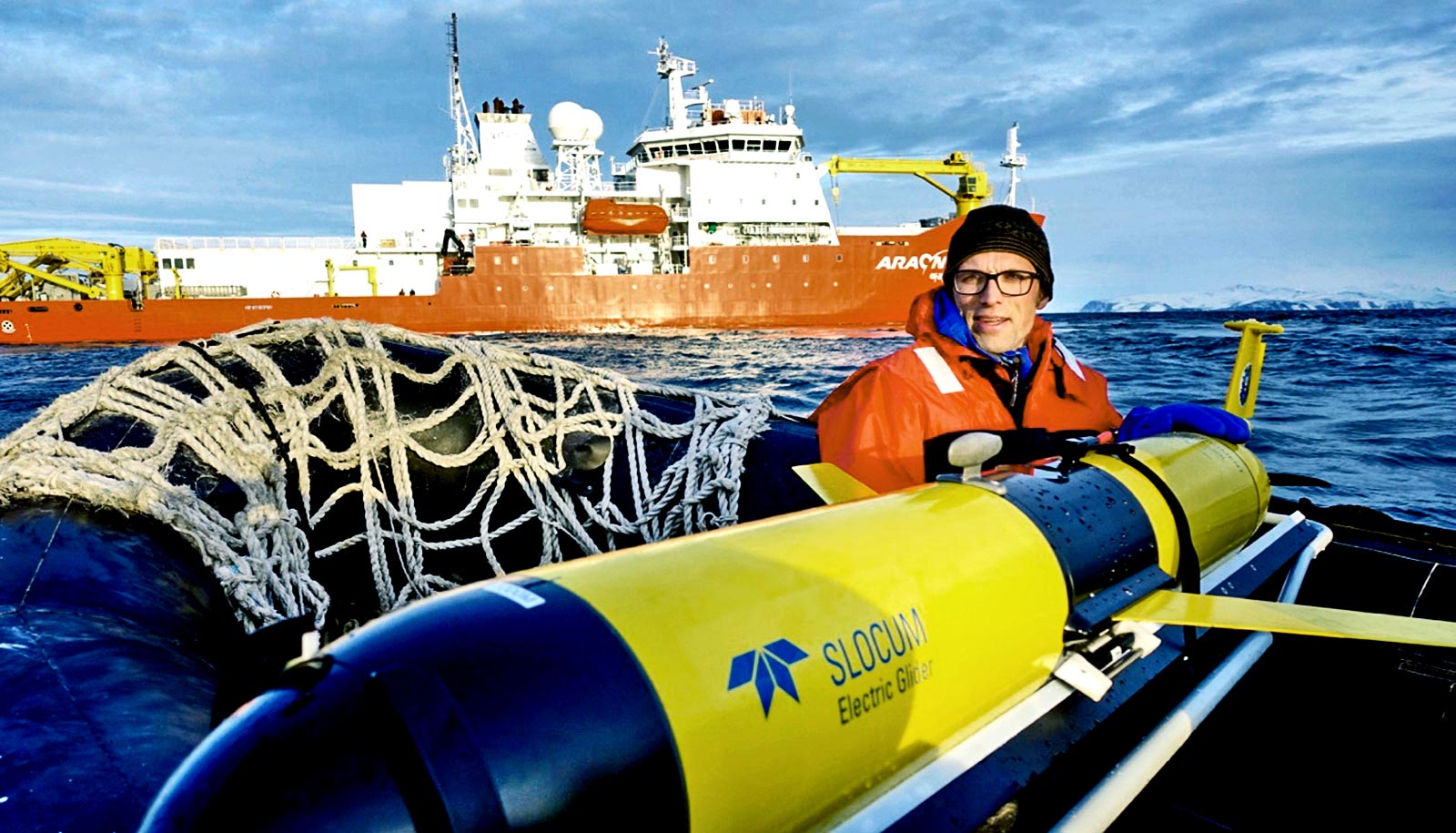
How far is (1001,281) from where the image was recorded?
233cm

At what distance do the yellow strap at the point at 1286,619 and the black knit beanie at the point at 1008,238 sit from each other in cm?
113

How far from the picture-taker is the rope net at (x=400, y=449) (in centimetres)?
230

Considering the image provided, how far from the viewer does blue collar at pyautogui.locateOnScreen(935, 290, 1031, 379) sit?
2.35 meters

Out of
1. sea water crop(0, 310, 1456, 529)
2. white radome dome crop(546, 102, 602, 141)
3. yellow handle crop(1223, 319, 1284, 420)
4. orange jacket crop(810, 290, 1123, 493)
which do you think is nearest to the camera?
orange jacket crop(810, 290, 1123, 493)

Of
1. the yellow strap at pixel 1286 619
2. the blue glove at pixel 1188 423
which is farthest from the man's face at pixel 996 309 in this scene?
the yellow strap at pixel 1286 619

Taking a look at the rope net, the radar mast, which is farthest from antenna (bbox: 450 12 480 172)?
the rope net

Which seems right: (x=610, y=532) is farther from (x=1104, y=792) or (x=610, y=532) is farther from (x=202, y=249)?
(x=202, y=249)

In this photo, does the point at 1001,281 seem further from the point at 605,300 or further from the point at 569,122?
the point at 569,122

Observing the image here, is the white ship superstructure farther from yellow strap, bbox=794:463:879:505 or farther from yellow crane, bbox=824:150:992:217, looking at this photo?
yellow strap, bbox=794:463:879:505

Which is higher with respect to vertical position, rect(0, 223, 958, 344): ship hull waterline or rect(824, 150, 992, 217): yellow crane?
rect(824, 150, 992, 217): yellow crane

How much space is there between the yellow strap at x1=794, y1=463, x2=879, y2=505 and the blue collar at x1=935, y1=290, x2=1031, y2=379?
0.62 meters

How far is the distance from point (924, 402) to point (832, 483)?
17.7 inches

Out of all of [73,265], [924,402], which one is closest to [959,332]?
[924,402]

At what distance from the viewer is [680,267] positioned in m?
23.7
